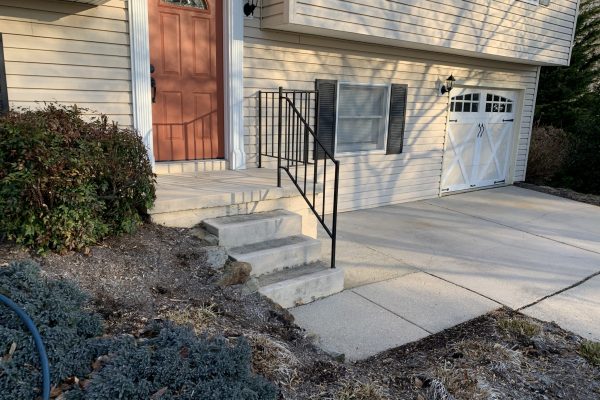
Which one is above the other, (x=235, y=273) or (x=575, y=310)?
(x=235, y=273)

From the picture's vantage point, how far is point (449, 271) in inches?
177

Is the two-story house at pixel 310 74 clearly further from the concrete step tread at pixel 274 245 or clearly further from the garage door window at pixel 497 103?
the concrete step tread at pixel 274 245

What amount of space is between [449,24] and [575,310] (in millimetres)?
4165

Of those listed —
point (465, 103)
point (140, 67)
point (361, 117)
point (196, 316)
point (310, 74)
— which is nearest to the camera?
point (196, 316)

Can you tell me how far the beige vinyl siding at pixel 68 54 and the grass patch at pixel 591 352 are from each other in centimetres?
407

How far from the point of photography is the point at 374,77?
6.39 metres

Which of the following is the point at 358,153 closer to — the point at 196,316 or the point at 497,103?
the point at 497,103

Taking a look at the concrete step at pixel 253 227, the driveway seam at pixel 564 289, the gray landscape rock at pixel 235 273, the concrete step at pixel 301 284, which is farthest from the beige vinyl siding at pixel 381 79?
the driveway seam at pixel 564 289

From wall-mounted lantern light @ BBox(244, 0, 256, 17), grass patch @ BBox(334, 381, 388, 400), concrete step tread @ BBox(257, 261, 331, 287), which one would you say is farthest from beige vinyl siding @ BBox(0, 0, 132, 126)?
grass patch @ BBox(334, 381, 388, 400)

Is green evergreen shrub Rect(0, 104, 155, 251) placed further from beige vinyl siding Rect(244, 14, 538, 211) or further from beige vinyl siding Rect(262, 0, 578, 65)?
beige vinyl siding Rect(262, 0, 578, 65)

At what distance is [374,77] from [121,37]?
3469mm

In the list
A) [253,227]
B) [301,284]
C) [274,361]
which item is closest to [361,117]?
[253,227]

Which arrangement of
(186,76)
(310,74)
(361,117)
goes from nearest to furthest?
(186,76) < (310,74) < (361,117)

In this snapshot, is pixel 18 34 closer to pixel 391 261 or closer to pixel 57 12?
pixel 57 12
